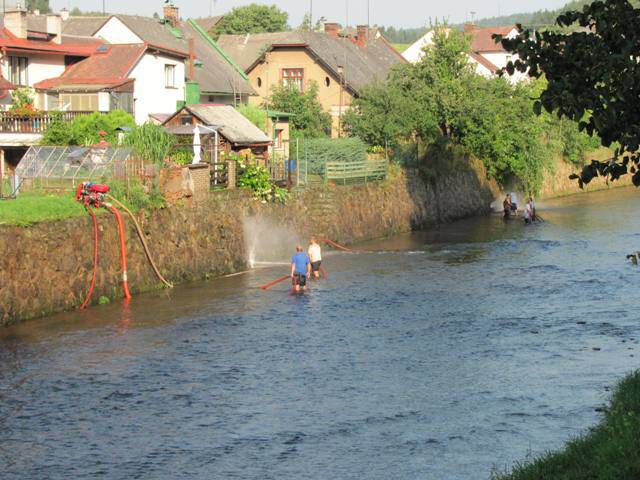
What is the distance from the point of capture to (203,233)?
40156mm

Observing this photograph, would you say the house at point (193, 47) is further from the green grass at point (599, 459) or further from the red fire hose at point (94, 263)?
the green grass at point (599, 459)

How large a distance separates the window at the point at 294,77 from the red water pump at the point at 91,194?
1603 inches

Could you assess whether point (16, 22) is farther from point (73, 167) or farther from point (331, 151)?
point (73, 167)

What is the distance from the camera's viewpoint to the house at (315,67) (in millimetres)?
73125

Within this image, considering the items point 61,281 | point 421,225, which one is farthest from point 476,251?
point 61,281

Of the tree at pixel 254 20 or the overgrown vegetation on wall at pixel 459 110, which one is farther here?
the tree at pixel 254 20

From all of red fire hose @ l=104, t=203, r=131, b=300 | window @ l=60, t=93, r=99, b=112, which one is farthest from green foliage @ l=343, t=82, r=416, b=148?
red fire hose @ l=104, t=203, r=131, b=300

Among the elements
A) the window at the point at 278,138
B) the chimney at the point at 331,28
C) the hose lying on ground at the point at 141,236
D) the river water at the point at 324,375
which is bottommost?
the river water at the point at 324,375

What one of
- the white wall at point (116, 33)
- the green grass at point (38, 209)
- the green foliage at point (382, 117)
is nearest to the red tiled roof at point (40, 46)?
the white wall at point (116, 33)

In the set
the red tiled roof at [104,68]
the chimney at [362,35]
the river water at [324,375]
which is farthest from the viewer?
the chimney at [362,35]

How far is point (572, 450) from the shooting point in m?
15.8

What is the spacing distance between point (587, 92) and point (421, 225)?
1750 inches

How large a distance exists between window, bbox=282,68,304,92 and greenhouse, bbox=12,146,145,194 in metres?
37.2

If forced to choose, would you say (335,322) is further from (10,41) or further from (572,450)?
(10,41)
